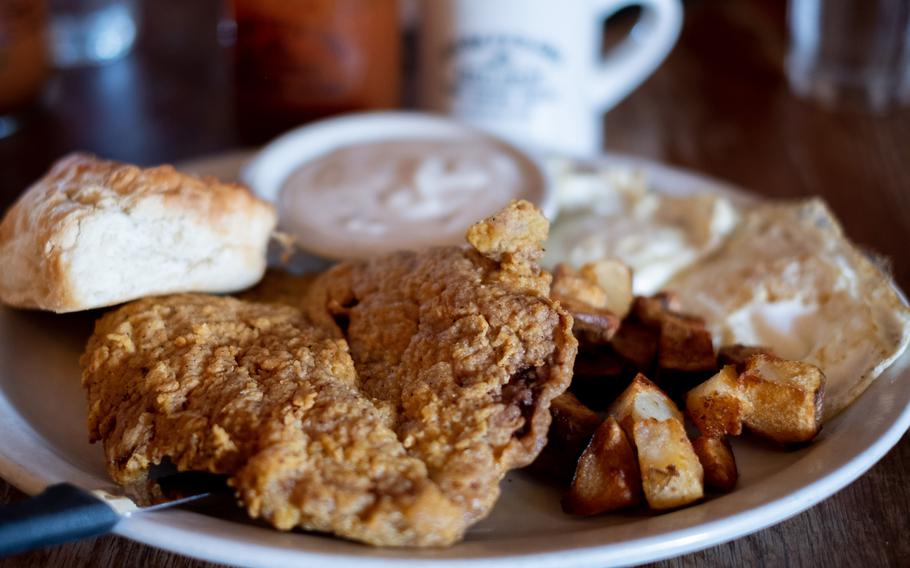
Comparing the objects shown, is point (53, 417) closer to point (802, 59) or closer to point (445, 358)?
point (445, 358)

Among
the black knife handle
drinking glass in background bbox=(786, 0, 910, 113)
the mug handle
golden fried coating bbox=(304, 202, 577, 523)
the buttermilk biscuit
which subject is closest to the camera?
the black knife handle

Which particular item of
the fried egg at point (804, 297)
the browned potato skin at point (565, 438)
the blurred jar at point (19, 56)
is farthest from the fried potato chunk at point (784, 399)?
the blurred jar at point (19, 56)

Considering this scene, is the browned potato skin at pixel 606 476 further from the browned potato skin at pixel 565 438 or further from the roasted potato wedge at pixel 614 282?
the roasted potato wedge at pixel 614 282

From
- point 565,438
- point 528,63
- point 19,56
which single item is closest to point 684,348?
point 565,438

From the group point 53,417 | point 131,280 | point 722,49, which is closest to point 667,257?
point 131,280

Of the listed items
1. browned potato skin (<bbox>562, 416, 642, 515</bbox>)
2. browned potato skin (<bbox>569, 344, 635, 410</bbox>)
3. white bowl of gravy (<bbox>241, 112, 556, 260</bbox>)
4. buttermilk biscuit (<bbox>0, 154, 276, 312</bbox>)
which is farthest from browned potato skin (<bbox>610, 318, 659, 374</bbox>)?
buttermilk biscuit (<bbox>0, 154, 276, 312</bbox>)

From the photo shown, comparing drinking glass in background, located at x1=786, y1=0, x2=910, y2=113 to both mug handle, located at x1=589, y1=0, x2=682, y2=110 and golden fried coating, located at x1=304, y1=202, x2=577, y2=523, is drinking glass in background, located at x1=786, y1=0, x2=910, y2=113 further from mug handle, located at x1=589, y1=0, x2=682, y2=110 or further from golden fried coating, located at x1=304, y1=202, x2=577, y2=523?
golden fried coating, located at x1=304, y1=202, x2=577, y2=523

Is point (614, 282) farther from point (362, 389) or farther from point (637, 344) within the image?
point (362, 389)
